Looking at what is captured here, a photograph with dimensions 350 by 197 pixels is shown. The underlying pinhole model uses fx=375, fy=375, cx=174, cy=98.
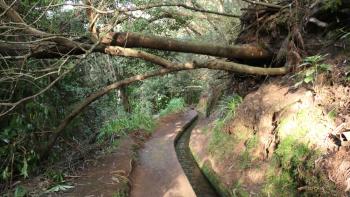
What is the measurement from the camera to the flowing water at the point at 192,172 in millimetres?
7876

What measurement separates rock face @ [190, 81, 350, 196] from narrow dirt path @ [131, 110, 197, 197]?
0.79 m

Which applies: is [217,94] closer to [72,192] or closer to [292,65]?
[292,65]

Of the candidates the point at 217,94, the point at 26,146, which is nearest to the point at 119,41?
the point at 26,146

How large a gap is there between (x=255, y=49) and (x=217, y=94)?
188 inches

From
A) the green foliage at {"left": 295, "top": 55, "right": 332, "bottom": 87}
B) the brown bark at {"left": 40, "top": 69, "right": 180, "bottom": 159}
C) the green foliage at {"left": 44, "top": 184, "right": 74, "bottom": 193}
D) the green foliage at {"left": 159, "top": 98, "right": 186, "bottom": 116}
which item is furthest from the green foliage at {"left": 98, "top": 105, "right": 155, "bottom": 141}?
the green foliage at {"left": 295, "top": 55, "right": 332, "bottom": 87}

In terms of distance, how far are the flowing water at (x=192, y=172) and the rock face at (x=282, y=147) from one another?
28 centimetres

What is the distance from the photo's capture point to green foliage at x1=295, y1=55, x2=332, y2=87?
6578mm

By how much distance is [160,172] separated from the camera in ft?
28.0

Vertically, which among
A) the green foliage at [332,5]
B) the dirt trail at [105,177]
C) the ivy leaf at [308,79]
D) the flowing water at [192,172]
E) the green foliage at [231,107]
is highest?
the green foliage at [332,5]

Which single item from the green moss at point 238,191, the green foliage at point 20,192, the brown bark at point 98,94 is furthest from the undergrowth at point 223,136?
the green foliage at point 20,192

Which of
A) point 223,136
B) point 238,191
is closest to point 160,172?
point 223,136

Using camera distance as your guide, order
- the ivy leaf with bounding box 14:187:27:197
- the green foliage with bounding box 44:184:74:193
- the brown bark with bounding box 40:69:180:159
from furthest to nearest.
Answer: the brown bark with bounding box 40:69:180:159
the green foliage with bounding box 44:184:74:193
the ivy leaf with bounding box 14:187:27:197

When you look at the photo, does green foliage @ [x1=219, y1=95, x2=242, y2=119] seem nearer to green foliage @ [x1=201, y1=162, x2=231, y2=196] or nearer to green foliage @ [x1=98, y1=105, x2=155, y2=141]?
green foliage @ [x1=201, y1=162, x2=231, y2=196]

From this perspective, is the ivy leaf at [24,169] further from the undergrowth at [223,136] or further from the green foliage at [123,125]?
the undergrowth at [223,136]
